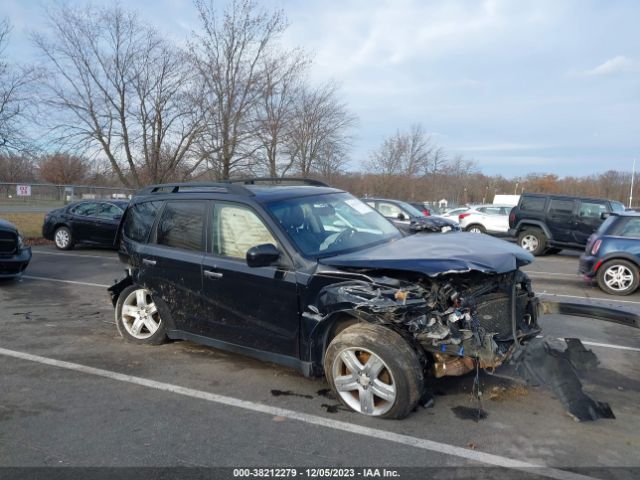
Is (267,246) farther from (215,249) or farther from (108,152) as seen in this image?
(108,152)

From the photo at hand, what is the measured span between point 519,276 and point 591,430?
1.33m

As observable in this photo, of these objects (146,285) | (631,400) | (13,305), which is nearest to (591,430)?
(631,400)

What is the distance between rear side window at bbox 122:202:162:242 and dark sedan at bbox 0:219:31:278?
416 centimetres

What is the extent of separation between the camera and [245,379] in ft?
14.9

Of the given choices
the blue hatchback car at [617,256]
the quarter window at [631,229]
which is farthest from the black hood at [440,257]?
the quarter window at [631,229]

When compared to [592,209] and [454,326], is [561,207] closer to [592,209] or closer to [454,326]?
[592,209]

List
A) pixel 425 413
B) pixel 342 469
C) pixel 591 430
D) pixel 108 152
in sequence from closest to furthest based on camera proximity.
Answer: pixel 342 469 → pixel 591 430 → pixel 425 413 → pixel 108 152

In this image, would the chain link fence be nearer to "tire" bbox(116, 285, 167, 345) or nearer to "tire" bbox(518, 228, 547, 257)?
"tire" bbox(116, 285, 167, 345)

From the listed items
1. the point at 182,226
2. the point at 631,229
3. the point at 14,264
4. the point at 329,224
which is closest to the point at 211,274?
the point at 182,226

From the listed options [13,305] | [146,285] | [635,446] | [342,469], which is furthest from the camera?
[13,305]

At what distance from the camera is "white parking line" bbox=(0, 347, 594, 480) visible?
310cm

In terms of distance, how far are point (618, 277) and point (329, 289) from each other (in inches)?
291

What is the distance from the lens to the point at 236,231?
15.1 ft

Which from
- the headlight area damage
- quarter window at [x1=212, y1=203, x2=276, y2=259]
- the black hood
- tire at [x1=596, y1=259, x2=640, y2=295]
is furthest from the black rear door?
quarter window at [x1=212, y1=203, x2=276, y2=259]
